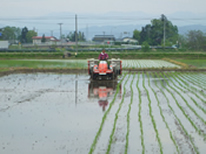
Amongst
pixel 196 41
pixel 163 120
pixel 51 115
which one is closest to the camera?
pixel 163 120

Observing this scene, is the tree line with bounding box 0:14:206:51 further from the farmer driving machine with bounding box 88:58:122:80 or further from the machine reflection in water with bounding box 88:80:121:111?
the machine reflection in water with bounding box 88:80:121:111

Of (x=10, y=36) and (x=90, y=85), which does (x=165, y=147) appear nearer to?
(x=90, y=85)

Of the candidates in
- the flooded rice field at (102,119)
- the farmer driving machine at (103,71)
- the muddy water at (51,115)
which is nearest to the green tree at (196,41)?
the farmer driving machine at (103,71)

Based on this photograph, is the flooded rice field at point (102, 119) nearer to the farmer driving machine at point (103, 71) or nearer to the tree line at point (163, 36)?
the farmer driving machine at point (103, 71)

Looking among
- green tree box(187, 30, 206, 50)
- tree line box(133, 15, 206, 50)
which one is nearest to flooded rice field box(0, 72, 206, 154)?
green tree box(187, 30, 206, 50)

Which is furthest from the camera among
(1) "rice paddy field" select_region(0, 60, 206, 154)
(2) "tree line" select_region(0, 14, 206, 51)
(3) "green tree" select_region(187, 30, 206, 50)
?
(2) "tree line" select_region(0, 14, 206, 51)

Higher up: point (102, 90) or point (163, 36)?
point (163, 36)

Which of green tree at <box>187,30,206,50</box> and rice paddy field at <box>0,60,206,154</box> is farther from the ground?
green tree at <box>187,30,206,50</box>

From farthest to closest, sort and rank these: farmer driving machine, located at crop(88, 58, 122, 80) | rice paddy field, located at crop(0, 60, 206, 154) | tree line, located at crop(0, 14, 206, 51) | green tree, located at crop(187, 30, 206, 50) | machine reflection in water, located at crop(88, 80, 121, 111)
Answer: tree line, located at crop(0, 14, 206, 51) < green tree, located at crop(187, 30, 206, 50) < farmer driving machine, located at crop(88, 58, 122, 80) < machine reflection in water, located at crop(88, 80, 121, 111) < rice paddy field, located at crop(0, 60, 206, 154)

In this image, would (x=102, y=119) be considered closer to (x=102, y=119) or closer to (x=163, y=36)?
(x=102, y=119)

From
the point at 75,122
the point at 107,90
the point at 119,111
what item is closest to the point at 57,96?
the point at 107,90

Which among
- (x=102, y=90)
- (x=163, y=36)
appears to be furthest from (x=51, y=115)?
(x=163, y=36)

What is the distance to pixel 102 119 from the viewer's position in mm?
10164

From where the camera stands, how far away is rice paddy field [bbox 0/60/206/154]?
7.69m
